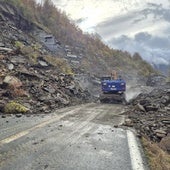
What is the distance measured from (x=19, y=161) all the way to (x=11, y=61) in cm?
1954

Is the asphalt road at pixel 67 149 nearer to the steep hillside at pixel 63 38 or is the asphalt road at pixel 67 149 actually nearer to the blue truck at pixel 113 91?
the blue truck at pixel 113 91

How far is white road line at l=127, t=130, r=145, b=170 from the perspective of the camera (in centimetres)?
635

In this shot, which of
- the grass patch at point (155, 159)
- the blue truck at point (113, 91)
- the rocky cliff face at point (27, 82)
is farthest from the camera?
the blue truck at point (113, 91)

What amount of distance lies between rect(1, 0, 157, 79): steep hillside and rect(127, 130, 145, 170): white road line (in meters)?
31.8

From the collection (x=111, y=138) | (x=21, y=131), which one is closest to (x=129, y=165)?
(x=111, y=138)

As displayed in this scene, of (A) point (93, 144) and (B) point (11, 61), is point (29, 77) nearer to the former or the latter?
(B) point (11, 61)

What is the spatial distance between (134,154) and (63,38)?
2017 inches

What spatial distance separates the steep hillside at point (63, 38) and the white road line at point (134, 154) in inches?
1251

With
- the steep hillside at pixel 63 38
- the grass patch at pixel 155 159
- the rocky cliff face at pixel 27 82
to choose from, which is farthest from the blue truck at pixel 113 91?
the grass patch at pixel 155 159

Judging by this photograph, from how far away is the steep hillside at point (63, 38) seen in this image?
44978 millimetres

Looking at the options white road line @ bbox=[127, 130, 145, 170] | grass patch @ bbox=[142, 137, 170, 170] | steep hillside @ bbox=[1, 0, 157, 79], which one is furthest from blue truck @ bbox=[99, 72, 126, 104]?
grass patch @ bbox=[142, 137, 170, 170]

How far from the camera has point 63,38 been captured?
188 ft

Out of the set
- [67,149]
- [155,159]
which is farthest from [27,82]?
[155,159]

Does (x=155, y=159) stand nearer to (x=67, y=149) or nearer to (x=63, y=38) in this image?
(x=67, y=149)
